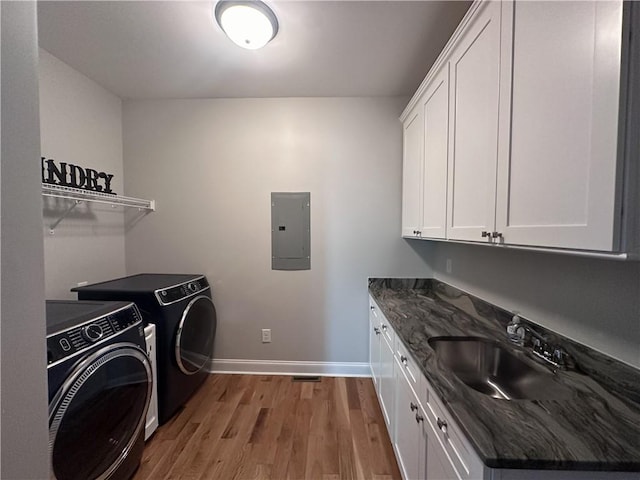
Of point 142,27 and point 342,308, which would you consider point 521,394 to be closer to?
point 342,308

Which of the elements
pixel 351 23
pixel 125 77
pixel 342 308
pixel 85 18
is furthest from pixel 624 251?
pixel 125 77

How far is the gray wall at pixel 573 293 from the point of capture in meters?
0.86

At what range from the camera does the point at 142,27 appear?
154cm

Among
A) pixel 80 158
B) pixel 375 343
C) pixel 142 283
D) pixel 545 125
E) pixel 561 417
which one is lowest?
pixel 375 343

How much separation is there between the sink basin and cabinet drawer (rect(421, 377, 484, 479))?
0.64ft

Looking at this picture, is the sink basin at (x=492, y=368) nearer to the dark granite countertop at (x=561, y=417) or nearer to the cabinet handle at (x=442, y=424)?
the dark granite countertop at (x=561, y=417)

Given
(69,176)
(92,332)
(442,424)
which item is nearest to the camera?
(442,424)

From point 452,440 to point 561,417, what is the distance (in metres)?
0.31

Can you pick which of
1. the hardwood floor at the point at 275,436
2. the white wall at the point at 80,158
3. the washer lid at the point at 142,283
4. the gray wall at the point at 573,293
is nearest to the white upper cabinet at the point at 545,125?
the gray wall at the point at 573,293

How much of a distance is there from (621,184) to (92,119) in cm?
314

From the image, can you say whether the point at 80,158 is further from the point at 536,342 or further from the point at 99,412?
the point at 536,342

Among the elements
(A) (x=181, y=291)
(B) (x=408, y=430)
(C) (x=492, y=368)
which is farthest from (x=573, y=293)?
(A) (x=181, y=291)

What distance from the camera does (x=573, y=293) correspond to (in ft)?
3.43

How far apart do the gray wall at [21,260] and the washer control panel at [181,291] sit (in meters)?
1.31
